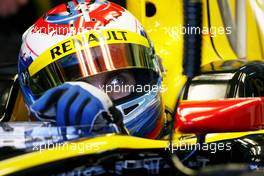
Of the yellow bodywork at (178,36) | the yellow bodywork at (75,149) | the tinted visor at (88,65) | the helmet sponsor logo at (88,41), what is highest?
the helmet sponsor logo at (88,41)

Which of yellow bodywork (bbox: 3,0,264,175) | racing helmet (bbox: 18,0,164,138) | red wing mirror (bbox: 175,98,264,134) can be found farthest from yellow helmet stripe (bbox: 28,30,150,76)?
yellow bodywork (bbox: 3,0,264,175)

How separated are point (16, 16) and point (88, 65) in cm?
53

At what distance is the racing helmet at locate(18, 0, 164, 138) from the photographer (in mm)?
1315

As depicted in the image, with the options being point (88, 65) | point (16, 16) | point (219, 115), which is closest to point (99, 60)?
point (88, 65)

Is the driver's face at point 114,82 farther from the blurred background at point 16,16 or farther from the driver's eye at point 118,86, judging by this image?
the blurred background at point 16,16

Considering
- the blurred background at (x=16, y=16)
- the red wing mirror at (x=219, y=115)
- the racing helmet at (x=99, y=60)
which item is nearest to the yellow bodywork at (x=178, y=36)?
the blurred background at (x=16, y=16)

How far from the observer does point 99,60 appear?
1311 mm

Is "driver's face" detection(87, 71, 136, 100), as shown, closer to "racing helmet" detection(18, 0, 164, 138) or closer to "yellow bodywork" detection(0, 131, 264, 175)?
"racing helmet" detection(18, 0, 164, 138)

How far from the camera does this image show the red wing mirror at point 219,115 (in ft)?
3.96

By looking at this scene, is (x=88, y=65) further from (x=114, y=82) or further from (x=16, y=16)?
(x=16, y=16)

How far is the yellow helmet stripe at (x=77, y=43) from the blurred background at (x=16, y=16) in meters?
0.40

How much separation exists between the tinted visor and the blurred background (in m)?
0.42

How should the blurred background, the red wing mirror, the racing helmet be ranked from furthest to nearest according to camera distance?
1. the blurred background
2. the racing helmet
3. the red wing mirror

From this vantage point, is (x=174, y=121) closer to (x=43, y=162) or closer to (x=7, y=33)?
(x=43, y=162)
